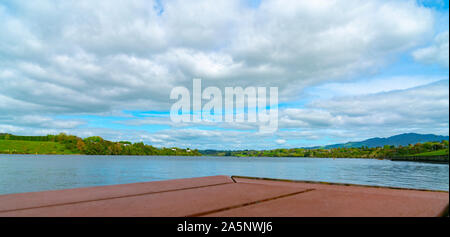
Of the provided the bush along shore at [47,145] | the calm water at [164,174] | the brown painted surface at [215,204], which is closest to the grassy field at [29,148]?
the bush along shore at [47,145]

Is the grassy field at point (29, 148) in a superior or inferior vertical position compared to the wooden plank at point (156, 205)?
inferior

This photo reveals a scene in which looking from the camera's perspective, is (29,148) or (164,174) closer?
(164,174)

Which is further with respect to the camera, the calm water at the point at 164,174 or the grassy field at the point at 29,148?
the grassy field at the point at 29,148

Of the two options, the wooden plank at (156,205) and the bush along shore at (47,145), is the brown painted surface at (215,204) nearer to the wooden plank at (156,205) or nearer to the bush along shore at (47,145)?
the wooden plank at (156,205)

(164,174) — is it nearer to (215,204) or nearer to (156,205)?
(156,205)

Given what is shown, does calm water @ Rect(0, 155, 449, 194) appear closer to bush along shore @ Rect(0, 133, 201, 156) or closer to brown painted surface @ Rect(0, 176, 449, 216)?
brown painted surface @ Rect(0, 176, 449, 216)

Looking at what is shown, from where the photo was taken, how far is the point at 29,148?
553 feet

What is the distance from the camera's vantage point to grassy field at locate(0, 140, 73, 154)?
167500 mm

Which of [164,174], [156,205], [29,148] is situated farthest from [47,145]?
[156,205]

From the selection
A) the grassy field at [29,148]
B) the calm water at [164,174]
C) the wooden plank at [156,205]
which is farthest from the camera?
the grassy field at [29,148]

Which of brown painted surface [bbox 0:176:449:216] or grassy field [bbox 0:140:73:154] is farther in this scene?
grassy field [bbox 0:140:73:154]

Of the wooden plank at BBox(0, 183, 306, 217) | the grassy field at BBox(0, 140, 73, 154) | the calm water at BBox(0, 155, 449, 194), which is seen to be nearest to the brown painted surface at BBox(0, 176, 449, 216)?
the wooden plank at BBox(0, 183, 306, 217)

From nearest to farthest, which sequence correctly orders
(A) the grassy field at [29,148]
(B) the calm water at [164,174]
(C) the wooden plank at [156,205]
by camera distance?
(C) the wooden plank at [156,205] < (B) the calm water at [164,174] < (A) the grassy field at [29,148]

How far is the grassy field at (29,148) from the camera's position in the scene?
168 metres
